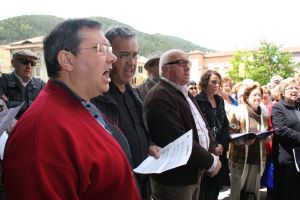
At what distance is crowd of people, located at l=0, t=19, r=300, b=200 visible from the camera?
1229 mm

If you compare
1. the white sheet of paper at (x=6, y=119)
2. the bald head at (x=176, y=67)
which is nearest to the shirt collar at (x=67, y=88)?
the white sheet of paper at (x=6, y=119)

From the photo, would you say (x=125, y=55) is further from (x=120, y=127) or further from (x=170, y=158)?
(x=170, y=158)

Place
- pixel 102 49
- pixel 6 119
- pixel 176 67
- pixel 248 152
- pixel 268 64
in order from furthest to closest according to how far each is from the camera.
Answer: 1. pixel 268 64
2. pixel 248 152
3. pixel 176 67
4. pixel 6 119
5. pixel 102 49

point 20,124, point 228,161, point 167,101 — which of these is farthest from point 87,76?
point 228,161

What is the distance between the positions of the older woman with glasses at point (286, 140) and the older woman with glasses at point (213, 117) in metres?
0.81

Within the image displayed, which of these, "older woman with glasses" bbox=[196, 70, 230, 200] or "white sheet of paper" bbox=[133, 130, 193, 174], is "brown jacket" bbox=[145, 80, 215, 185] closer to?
"white sheet of paper" bbox=[133, 130, 193, 174]

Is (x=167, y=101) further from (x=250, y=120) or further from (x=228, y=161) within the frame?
(x=228, y=161)

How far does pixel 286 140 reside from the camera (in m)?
4.58

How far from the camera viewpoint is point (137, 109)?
8.38ft

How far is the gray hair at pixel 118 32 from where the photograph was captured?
2.52m

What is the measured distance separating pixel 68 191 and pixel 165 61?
2.21 metres

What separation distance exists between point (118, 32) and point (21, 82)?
2.41 metres

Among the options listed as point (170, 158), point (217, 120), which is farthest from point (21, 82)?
point (170, 158)

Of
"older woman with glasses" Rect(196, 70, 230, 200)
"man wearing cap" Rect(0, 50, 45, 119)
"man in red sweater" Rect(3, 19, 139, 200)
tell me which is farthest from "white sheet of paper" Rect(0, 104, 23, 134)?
"older woman with glasses" Rect(196, 70, 230, 200)
